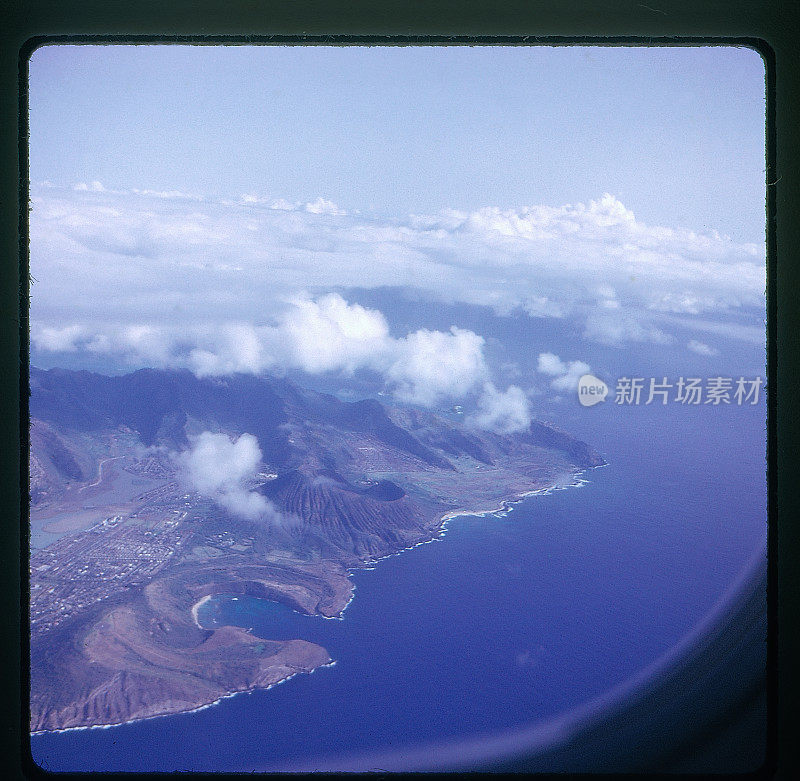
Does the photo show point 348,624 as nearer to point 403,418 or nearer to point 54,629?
point 403,418

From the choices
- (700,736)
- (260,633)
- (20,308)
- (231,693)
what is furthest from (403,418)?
(700,736)
